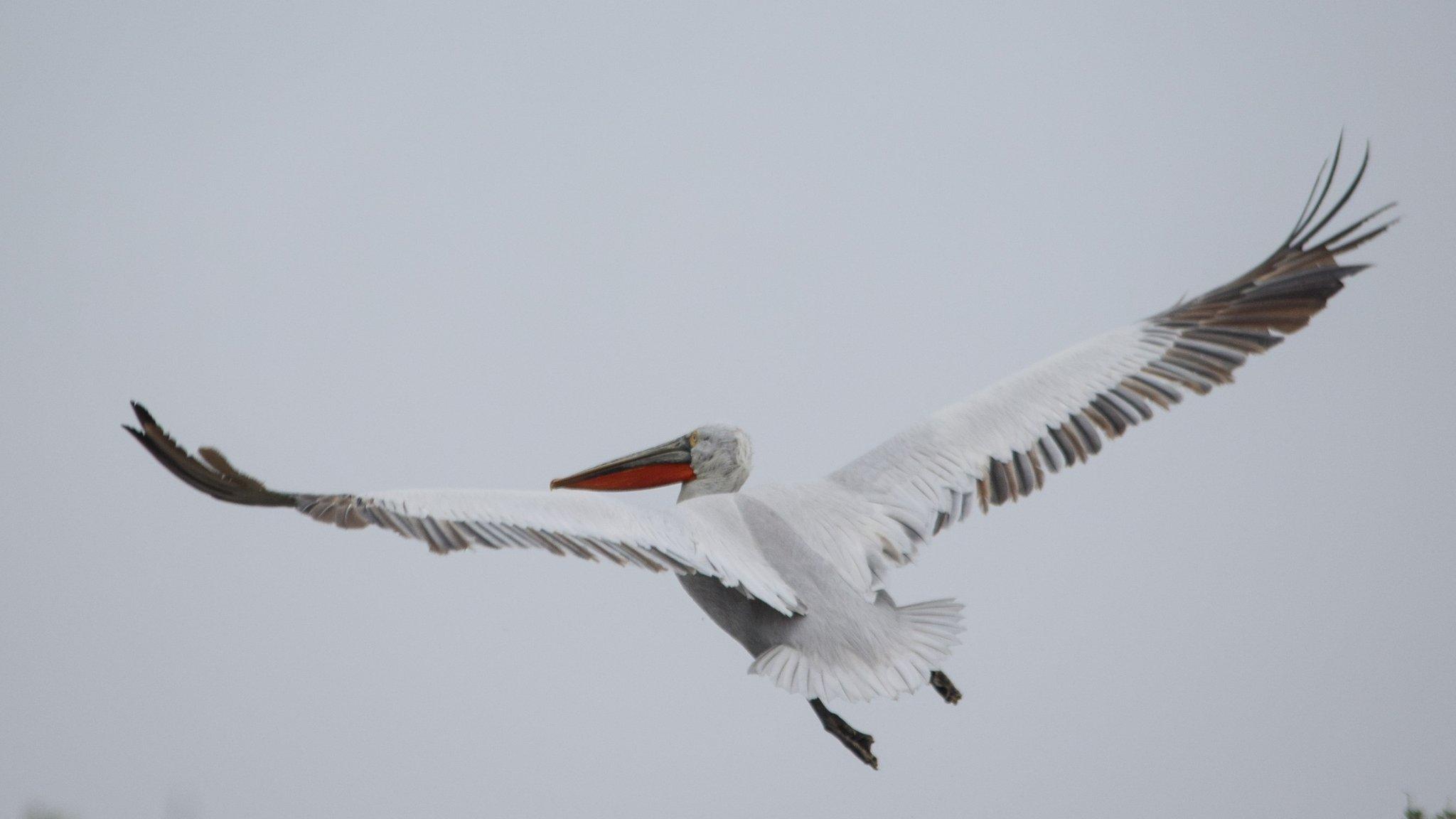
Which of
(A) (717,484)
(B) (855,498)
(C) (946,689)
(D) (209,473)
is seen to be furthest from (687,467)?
(D) (209,473)

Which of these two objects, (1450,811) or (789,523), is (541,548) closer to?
(789,523)

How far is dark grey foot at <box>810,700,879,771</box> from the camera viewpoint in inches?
173

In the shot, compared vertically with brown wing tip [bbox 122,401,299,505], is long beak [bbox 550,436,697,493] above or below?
above

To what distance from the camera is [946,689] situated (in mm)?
4867

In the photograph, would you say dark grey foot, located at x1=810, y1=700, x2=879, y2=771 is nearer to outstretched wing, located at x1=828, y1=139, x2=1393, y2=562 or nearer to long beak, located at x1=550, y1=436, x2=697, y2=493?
outstretched wing, located at x1=828, y1=139, x2=1393, y2=562

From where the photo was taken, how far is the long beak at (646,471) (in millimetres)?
5461

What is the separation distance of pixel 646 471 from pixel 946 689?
4.94ft

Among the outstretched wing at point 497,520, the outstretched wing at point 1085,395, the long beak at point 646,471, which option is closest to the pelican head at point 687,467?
the long beak at point 646,471

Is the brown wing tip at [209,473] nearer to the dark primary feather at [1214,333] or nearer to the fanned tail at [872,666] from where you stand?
the fanned tail at [872,666]

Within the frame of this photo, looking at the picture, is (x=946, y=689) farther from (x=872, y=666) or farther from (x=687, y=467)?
(x=687, y=467)

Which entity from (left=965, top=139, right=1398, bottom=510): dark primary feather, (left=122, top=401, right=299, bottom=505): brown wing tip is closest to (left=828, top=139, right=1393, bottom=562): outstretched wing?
(left=965, top=139, right=1398, bottom=510): dark primary feather

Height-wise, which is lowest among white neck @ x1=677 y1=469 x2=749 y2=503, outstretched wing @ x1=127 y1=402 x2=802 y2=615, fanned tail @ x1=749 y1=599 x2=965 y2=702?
fanned tail @ x1=749 y1=599 x2=965 y2=702

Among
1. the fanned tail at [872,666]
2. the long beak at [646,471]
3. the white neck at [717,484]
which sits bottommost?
the fanned tail at [872,666]

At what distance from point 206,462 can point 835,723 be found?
85.5 inches
